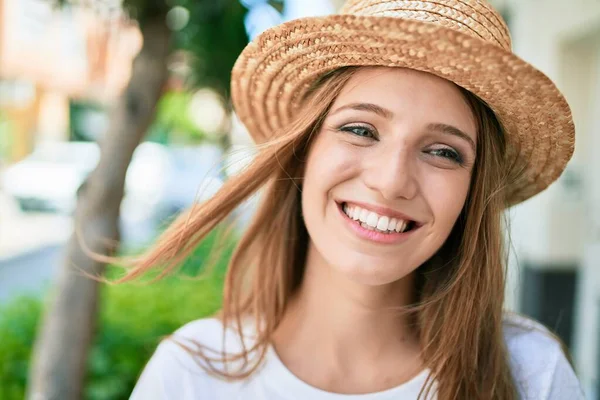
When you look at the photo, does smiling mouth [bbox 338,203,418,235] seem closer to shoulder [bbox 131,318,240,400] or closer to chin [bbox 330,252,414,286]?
chin [bbox 330,252,414,286]

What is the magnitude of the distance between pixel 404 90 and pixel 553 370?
788 millimetres

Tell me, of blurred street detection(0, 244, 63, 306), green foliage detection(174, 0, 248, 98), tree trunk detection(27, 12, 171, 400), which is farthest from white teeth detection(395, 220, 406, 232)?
blurred street detection(0, 244, 63, 306)

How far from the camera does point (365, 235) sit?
5.01ft

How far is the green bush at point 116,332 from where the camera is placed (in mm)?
3400

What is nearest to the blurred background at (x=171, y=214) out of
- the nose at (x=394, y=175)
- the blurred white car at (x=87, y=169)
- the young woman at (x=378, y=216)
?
the young woman at (x=378, y=216)

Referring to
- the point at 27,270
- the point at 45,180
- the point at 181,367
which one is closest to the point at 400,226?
the point at 181,367

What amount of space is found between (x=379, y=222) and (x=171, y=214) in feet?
10.9

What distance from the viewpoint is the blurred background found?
7.77ft

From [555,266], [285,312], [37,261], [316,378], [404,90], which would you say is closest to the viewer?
[404,90]

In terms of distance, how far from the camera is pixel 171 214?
4.66m

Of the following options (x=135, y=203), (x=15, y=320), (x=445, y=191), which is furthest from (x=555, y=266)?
(x=135, y=203)

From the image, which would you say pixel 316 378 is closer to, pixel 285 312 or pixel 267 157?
pixel 285 312

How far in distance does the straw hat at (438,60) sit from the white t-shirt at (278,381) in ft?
1.50

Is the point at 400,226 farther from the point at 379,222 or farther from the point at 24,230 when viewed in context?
the point at 24,230
